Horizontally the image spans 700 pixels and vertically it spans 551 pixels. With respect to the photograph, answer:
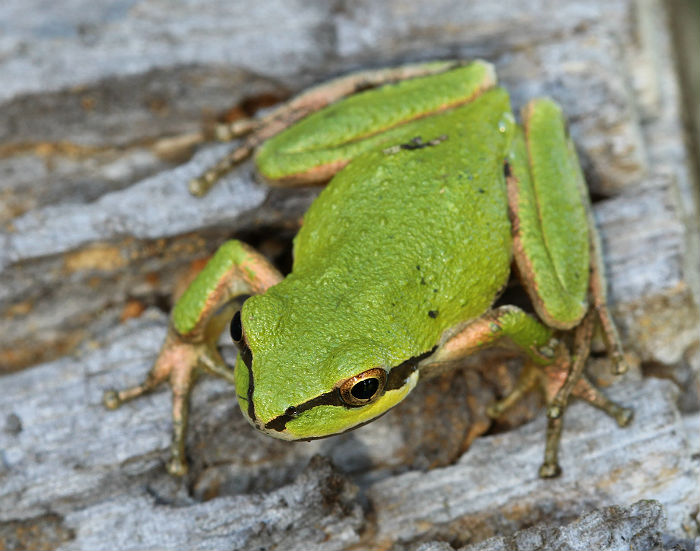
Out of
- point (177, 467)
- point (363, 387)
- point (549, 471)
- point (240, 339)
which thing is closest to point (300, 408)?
point (363, 387)

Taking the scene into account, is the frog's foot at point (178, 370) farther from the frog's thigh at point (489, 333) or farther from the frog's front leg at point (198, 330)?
the frog's thigh at point (489, 333)

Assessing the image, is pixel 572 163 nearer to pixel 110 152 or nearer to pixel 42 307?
pixel 110 152

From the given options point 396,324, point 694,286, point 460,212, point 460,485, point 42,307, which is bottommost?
point 460,485

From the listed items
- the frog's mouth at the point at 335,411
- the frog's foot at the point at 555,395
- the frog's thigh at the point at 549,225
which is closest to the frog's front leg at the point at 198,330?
the frog's mouth at the point at 335,411

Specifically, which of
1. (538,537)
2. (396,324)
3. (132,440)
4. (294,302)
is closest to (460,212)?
(396,324)

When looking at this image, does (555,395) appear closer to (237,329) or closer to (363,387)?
(363,387)
